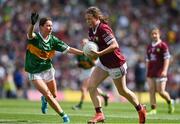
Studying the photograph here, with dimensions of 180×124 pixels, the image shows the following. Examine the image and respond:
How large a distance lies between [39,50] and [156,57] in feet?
22.0

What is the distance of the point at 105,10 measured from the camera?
4503 centimetres

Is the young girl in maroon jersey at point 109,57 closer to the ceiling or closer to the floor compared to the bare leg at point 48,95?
closer to the ceiling

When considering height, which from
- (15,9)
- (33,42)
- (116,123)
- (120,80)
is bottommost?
(116,123)

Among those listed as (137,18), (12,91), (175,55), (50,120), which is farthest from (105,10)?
(50,120)

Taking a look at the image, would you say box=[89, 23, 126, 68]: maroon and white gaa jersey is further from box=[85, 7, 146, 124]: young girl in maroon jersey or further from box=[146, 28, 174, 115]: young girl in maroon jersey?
box=[146, 28, 174, 115]: young girl in maroon jersey

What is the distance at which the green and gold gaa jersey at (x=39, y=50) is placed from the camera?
1619 cm

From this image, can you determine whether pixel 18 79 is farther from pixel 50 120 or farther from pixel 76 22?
pixel 50 120

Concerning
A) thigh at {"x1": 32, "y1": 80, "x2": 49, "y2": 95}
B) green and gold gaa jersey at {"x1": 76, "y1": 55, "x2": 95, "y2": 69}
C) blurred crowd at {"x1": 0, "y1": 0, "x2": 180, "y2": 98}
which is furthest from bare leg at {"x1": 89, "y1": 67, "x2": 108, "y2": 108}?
blurred crowd at {"x1": 0, "y1": 0, "x2": 180, "y2": 98}

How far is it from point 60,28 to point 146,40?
5772 millimetres

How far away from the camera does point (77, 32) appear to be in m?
42.2

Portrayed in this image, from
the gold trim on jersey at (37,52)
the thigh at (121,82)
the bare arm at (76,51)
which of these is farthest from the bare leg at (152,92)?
the thigh at (121,82)

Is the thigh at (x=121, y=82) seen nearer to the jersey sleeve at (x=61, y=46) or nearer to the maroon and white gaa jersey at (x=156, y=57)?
the jersey sleeve at (x=61, y=46)

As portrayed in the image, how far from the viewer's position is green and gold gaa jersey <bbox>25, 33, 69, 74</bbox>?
1619 centimetres

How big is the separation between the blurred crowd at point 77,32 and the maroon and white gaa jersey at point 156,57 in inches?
600
